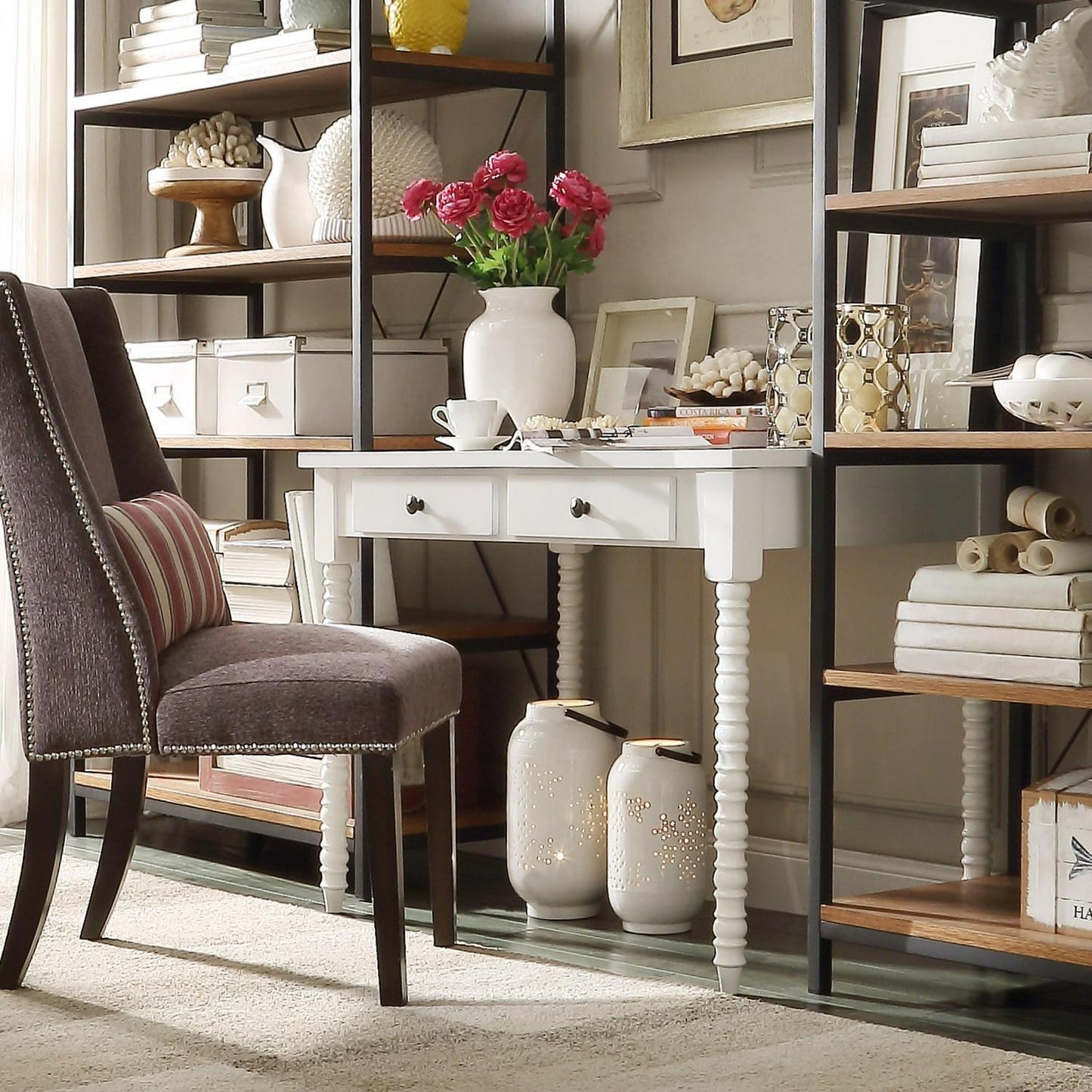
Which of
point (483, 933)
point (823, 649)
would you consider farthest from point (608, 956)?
point (823, 649)

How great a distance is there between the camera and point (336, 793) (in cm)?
313

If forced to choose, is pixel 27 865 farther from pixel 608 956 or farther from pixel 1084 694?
pixel 1084 694

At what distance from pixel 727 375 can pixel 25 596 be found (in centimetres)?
112

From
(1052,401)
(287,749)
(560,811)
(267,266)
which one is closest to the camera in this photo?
(1052,401)

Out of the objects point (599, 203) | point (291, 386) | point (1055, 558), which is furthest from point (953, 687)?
point (291, 386)

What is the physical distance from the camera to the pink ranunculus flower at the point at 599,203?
3098mm

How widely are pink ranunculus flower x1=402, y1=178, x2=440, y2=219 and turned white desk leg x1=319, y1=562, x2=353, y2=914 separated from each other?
60 cm

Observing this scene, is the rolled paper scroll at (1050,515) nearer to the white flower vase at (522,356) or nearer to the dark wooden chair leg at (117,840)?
the white flower vase at (522,356)

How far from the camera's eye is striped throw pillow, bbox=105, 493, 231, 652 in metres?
2.61

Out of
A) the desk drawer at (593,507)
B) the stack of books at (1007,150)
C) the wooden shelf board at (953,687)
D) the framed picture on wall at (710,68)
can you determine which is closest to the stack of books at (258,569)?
the desk drawer at (593,507)

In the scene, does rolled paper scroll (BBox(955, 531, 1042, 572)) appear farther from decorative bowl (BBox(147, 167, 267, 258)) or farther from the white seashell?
decorative bowl (BBox(147, 167, 267, 258))

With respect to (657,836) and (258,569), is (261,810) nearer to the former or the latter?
(258,569)

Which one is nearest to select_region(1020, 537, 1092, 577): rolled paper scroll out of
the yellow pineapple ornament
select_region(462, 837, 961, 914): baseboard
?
select_region(462, 837, 961, 914): baseboard

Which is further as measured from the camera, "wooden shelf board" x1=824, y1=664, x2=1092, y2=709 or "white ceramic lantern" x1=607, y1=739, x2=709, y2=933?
"white ceramic lantern" x1=607, y1=739, x2=709, y2=933
